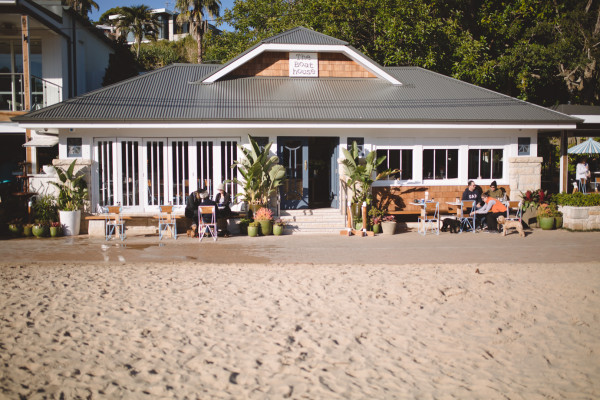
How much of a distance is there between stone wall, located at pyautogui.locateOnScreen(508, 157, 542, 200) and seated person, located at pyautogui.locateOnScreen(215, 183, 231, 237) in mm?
9228

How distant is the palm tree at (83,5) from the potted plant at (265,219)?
117ft

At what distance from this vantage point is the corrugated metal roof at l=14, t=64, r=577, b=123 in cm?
1580

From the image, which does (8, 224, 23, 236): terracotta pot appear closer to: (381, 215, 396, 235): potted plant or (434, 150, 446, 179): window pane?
(381, 215, 396, 235): potted plant

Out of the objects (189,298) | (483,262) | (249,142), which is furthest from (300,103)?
(189,298)

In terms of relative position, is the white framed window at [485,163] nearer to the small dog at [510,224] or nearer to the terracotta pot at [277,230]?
the small dog at [510,224]

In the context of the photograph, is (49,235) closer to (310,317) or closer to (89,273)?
(89,273)

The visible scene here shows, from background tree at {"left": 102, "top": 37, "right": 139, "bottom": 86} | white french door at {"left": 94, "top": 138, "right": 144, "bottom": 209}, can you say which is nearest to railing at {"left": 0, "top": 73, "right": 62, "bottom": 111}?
background tree at {"left": 102, "top": 37, "right": 139, "bottom": 86}

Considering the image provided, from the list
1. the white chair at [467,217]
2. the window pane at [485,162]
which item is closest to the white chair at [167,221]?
the white chair at [467,217]

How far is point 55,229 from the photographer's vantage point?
Result: 15.0m

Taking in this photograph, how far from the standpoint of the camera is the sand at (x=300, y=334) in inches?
217

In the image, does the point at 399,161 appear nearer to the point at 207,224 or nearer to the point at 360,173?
the point at 360,173

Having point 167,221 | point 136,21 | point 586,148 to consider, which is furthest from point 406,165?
point 136,21

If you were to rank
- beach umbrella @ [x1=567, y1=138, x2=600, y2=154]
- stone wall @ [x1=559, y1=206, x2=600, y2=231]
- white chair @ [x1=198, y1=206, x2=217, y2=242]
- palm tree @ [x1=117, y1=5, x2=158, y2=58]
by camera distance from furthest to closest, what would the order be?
palm tree @ [x1=117, y1=5, x2=158, y2=58], beach umbrella @ [x1=567, y1=138, x2=600, y2=154], stone wall @ [x1=559, y1=206, x2=600, y2=231], white chair @ [x1=198, y1=206, x2=217, y2=242]

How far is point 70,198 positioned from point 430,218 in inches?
421
